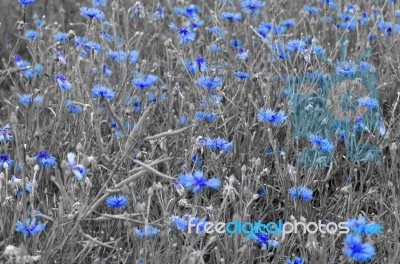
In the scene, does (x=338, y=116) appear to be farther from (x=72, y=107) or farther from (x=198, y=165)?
(x=72, y=107)

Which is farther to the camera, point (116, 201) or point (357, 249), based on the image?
point (116, 201)

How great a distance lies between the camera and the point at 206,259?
2.16 meters

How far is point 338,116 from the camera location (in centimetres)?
258

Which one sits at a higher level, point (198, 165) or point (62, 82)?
point (62, 82)

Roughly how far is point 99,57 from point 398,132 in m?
1.33

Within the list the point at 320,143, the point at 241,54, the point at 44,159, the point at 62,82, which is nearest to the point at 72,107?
the point at 62,82

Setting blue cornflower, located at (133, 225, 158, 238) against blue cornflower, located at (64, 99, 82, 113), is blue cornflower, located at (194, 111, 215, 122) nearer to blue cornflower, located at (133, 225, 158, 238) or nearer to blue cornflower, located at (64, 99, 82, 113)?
blue cornflower, located at (64, 99, 82, 113)

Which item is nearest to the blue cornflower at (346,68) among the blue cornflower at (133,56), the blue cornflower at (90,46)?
the blue cornflower at (133,56)

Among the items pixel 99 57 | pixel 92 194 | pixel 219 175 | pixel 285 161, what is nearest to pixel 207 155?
pixel 219 175

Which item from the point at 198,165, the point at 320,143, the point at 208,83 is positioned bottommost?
the point at 198,165

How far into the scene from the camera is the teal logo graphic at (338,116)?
2.39 m

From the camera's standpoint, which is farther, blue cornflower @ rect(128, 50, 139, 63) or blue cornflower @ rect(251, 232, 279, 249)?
blue cornflower @ rect(128, 50, 139, 63)

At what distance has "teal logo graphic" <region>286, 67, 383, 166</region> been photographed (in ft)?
7.84

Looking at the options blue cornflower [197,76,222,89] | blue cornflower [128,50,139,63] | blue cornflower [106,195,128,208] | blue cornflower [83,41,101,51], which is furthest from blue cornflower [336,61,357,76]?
blue cornflower [106,195,128,208]
